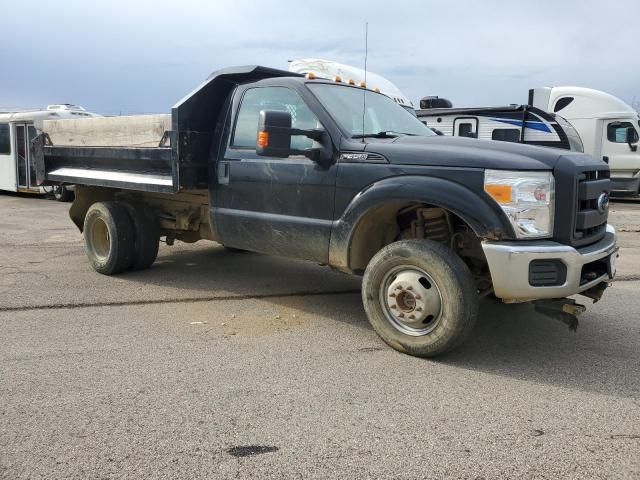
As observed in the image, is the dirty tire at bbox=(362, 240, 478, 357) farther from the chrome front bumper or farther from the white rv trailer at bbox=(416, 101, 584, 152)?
the white rv trailer at bbox=(416, 101, 584, 152)

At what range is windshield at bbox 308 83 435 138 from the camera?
4936mm

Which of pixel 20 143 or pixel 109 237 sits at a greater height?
pixel 20 143

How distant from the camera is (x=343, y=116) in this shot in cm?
494

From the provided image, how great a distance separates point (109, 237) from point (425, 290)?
4.06 metres

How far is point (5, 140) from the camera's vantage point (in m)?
19.4

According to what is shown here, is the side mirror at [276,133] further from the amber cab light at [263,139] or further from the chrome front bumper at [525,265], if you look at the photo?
the chrome front bumper at [525,265]

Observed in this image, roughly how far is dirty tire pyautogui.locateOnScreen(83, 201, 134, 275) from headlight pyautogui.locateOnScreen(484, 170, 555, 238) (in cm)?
435

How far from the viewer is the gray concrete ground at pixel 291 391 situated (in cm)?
290

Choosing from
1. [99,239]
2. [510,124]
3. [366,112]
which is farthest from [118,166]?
[510,124]

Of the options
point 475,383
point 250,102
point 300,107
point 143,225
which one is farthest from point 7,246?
point 475,383

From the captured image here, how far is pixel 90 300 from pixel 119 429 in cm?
292

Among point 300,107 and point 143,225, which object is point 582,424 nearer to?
point 300,107

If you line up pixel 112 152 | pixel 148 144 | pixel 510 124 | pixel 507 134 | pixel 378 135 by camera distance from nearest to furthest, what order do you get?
pixel 378 135 < pixel 148 144 < pixel 112 152 < pixel 510 124 < pixel 507 134

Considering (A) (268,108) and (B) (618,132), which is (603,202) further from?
(B) (618,132)
